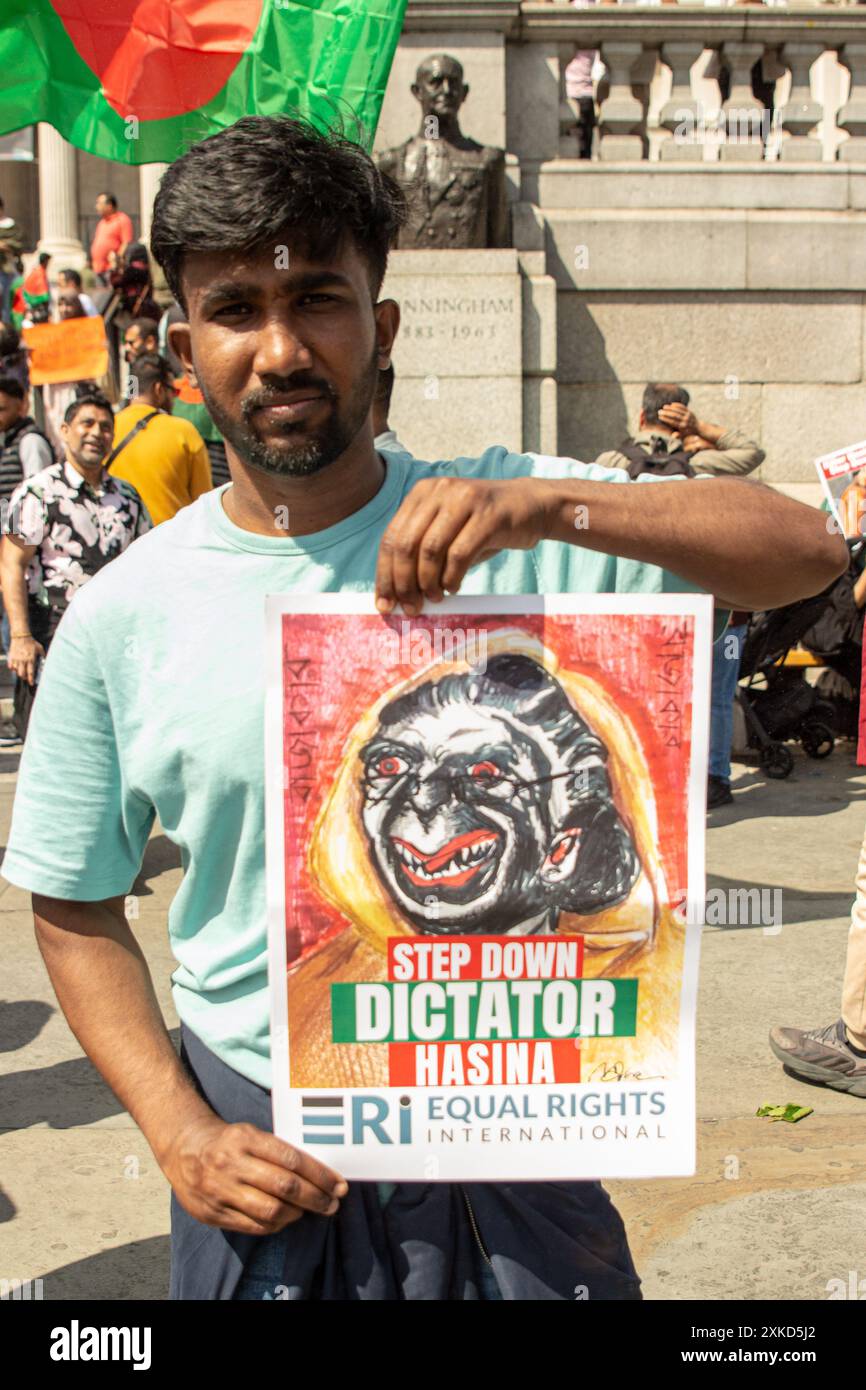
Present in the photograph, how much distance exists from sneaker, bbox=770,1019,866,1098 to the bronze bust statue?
762 cm

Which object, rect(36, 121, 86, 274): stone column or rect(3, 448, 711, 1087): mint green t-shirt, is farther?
rect(36, 121, 86, 274): stone column

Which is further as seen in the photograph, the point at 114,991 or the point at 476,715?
the point at 114,991

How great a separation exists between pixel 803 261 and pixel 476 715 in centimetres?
1149

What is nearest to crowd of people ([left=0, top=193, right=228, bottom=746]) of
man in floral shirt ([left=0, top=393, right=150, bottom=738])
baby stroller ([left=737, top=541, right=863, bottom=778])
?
man in floral shirt ([left=0, top=393, right=150, bottom=738])

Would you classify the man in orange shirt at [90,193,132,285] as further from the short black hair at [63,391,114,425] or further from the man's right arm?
the man's right arm

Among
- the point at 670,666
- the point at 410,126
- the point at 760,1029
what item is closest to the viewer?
the point at 670,666

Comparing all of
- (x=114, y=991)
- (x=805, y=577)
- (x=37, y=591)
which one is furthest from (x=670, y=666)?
(x=37, y=591)

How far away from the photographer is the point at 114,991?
186cm

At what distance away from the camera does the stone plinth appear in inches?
437

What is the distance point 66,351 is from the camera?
10.1 meters

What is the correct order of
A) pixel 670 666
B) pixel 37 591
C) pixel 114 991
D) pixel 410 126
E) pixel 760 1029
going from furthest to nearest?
pixel 410 126, pixel 37 591, pixel 760 1029, pixel 114 991, pixel 670 666

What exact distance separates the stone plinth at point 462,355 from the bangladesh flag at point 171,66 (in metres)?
6.05

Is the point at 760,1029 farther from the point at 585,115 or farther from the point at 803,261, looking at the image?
the point at 585,115

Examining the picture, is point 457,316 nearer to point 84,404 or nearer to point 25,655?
point 84,404
